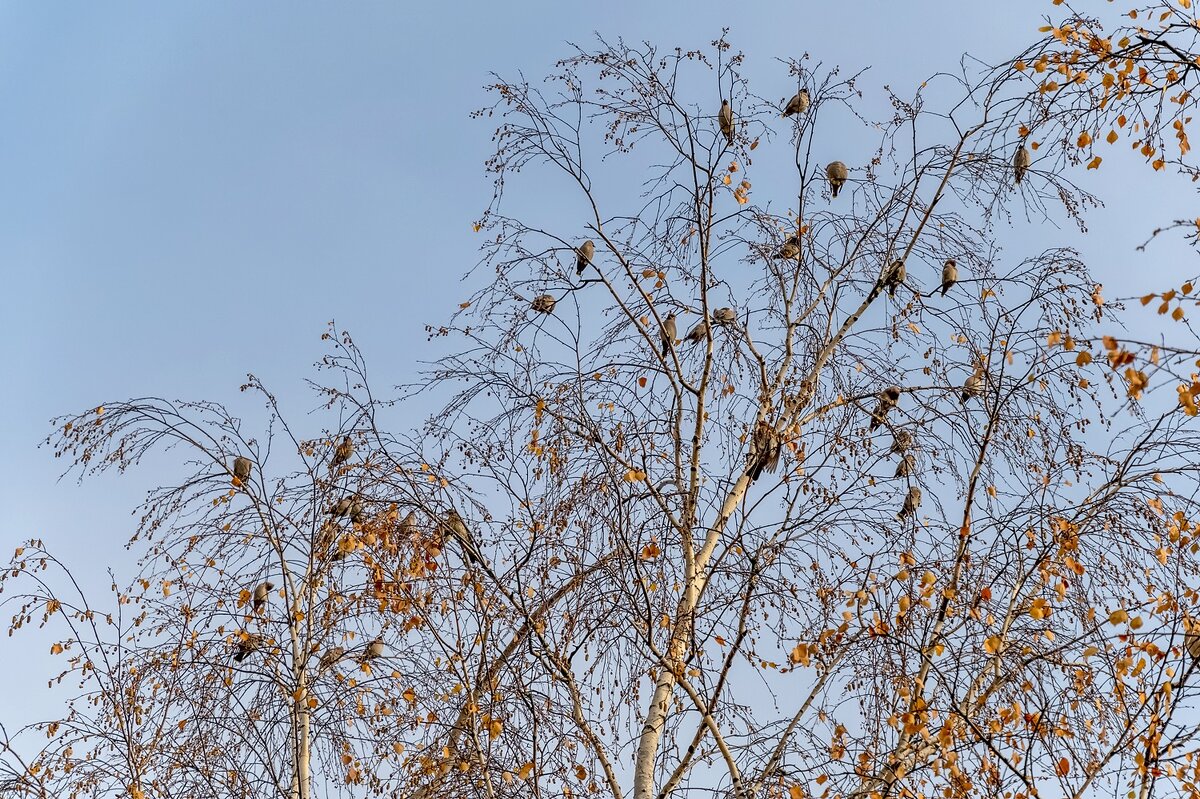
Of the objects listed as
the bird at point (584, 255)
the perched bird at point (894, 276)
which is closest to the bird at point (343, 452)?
the bird at point (584, 255)

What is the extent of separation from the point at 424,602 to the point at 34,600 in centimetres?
216

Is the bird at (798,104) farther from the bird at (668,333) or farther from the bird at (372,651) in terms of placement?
the bird at (372,651)

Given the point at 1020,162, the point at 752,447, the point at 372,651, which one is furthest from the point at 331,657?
the point at 1020,162

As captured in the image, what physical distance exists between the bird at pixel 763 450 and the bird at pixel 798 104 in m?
1.86

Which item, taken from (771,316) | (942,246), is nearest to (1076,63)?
(942,246)

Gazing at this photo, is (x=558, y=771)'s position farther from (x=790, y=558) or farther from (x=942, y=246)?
(x=942, y=246)

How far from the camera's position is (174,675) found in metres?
5.35

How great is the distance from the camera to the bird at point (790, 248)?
650 centimetres

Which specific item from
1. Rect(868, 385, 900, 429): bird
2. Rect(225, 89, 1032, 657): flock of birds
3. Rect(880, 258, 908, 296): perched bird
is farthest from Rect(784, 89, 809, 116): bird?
Rect(868, 385, 900, 429): bird

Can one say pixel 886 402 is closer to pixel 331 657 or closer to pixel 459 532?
pixel 459 532

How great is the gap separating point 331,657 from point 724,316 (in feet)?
8.24

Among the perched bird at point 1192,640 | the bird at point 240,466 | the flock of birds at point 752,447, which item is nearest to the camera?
the perched bird at point 1192,640

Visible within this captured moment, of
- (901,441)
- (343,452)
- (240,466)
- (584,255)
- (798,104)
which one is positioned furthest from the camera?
(798,104)

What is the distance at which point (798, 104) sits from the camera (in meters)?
6.45
